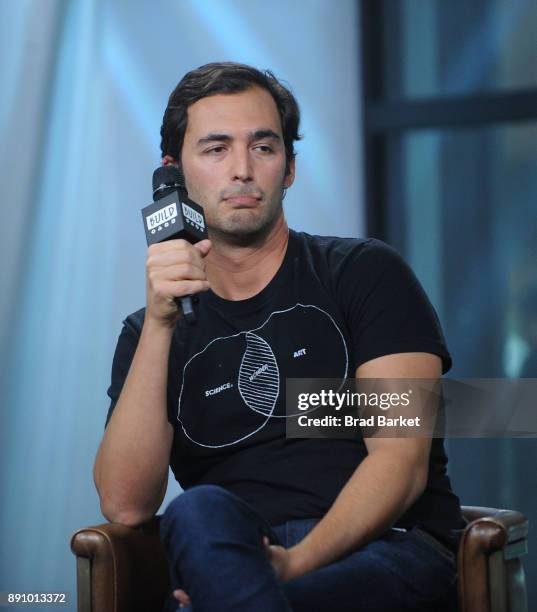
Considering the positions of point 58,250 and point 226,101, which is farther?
point 58,250

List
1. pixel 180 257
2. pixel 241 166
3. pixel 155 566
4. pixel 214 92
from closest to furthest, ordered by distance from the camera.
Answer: pixel 180 257 → pixel 155 566 → pixel 241 166 → pixel 214 92

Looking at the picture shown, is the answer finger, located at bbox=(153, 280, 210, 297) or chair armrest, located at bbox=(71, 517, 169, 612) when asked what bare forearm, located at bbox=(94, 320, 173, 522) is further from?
finger, located at bbox=(153, 280, 210, 297)

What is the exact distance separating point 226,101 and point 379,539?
92 cm

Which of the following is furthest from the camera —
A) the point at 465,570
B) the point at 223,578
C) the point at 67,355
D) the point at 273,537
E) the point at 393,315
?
the point at 67,355

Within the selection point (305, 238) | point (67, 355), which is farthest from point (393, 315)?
point (67, 355)

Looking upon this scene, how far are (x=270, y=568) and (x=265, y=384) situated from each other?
0.51 meters

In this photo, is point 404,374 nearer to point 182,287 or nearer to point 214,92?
point 182,287

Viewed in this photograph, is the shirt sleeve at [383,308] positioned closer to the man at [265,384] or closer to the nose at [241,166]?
the man at [265,384]

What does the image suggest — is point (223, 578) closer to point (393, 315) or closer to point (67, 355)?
point (393, 315)

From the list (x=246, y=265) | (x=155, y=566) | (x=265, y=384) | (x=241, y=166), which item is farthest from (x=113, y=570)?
(x=241, y=166)

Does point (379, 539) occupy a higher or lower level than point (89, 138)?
lower

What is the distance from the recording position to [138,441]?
70.1 inches

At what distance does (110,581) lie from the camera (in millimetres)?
1687

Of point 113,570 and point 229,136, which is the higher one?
point 229,136
